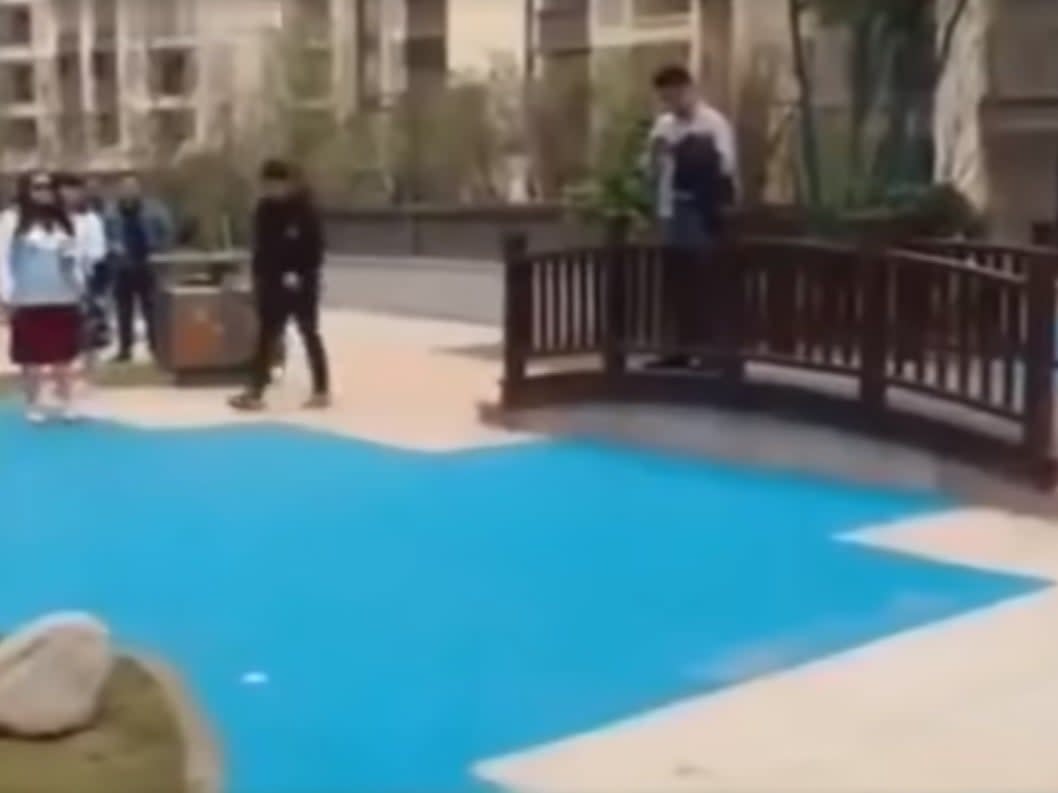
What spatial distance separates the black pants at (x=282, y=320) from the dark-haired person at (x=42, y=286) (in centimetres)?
120

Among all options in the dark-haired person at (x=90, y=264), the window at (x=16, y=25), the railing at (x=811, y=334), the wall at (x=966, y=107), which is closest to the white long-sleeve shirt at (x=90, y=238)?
the dark-haired person at (x=90, y=264)

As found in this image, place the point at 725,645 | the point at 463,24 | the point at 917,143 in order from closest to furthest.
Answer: the point at 725,645
the point at 917,143
the point at 463,24

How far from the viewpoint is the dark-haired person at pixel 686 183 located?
13.0 m

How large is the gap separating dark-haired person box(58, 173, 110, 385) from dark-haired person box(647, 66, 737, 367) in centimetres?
479

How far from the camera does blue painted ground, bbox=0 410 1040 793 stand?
23.5ft

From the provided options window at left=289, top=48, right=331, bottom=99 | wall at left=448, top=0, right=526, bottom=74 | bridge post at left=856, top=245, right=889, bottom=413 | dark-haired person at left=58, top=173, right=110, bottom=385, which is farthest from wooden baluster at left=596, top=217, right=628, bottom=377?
window at left=289, top=48, right=331, bottom=99

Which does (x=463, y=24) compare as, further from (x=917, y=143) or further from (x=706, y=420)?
(x=706, y=420)

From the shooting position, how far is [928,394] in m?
11.5

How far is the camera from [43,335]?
552 inches

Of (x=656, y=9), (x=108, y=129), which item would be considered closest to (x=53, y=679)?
(x=656, y=9)

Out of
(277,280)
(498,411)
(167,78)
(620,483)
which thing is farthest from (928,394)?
(167,78)

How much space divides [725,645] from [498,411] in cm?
617

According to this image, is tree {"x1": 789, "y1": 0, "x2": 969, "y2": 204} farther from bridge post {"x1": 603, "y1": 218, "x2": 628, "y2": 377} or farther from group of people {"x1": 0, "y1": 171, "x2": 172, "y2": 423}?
bridge post {"x1": 603, "y1": 218, "x2": 628, "y2": 377}

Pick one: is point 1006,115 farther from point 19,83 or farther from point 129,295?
point 19,83
